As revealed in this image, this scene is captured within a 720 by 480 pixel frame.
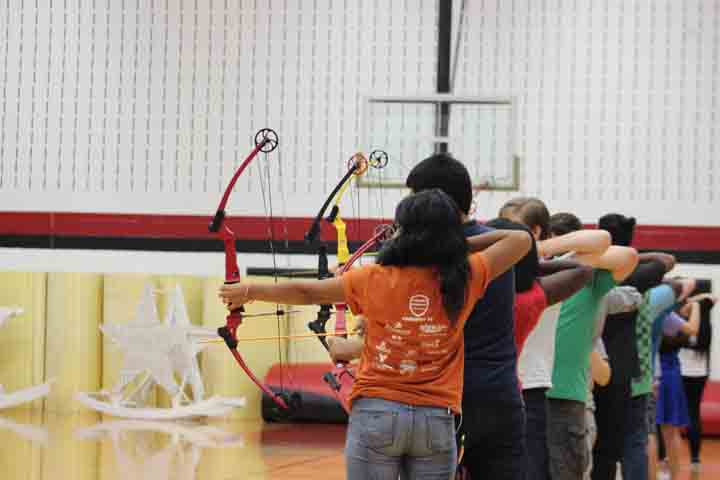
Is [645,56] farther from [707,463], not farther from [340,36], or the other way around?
[707,463]

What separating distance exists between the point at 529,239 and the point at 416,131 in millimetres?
8929

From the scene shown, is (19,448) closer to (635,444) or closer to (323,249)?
(323,249)

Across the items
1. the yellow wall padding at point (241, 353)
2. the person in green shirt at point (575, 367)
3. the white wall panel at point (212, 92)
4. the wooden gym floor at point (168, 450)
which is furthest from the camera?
the white wall panel at point (212, 92)

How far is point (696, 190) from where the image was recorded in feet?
39.5

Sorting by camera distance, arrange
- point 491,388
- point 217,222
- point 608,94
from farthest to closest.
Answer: point 608,94
point 217,222
point 491,388

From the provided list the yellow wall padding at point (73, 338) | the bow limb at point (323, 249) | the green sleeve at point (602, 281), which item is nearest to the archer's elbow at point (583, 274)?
the green sleeve at point (602, 281)

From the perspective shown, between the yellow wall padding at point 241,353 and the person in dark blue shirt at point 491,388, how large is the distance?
8.05 m

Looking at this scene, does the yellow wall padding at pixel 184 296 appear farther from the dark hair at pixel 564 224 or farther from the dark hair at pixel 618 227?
the dark hair at pixel 564 224

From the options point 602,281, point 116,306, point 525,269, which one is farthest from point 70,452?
point 525,269

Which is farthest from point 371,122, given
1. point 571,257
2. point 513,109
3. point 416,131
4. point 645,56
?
point 571,257

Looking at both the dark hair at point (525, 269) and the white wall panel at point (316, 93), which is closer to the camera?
the dark hair at point (525, 269)

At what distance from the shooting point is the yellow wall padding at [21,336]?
38.4 ft

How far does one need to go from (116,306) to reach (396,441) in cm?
920

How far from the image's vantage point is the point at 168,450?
8531 mm
